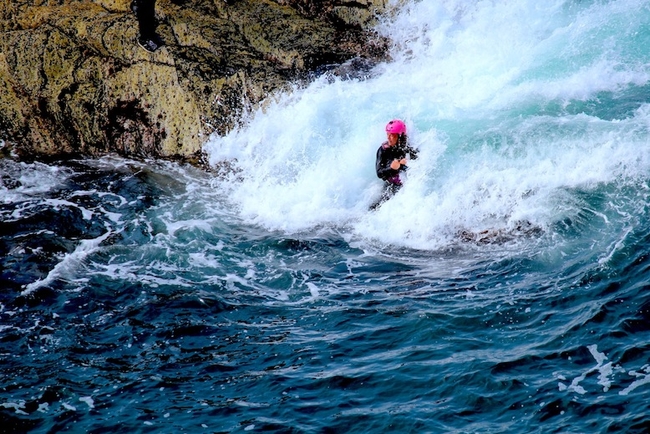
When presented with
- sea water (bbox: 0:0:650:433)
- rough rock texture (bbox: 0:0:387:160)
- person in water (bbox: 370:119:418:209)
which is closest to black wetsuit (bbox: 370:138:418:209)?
person in water (bbox: 370:119:418:209)

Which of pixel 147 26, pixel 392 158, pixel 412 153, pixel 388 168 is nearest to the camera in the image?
pixel 388 168

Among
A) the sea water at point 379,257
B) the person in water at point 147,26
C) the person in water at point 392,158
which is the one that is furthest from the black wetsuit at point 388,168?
the person in water at point 147,26

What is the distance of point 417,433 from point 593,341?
1.84 metres

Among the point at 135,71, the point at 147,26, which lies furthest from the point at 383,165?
the point at 147,26

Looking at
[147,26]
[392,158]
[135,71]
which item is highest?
[147,26]

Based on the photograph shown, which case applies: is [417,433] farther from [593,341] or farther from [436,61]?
[436,61]

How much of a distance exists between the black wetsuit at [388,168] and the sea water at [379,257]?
169 mm

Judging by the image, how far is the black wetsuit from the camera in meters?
9.82

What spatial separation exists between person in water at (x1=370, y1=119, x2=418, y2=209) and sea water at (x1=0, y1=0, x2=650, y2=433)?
0.19 metres

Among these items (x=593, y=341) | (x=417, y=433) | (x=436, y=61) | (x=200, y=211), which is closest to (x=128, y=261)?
(x=200, y=211)

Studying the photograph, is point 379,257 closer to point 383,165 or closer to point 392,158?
point 383,165

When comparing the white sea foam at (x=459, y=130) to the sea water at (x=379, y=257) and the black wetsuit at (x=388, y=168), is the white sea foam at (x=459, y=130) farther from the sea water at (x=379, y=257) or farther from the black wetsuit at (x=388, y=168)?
the black wetsuit at (x=388, y=168)

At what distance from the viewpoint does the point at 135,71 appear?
40.2 feet

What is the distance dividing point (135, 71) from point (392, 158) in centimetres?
516
